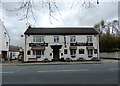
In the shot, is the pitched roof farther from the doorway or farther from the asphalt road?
the asphalt road

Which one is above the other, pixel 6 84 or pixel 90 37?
pixel 90 37

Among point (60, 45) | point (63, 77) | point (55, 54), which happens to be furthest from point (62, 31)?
point (63, 77)

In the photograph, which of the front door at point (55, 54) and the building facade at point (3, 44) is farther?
the building facade at point (3, 44)

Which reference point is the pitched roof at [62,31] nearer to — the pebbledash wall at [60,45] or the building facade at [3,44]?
the pebbledash wall at [60,45]

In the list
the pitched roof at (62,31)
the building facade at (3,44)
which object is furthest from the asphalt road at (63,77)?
the building facade at (3,44)

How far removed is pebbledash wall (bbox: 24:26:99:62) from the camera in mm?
45969

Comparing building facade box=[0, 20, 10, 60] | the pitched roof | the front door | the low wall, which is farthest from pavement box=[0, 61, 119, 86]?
building facade box=[0, 20, 10, 60]

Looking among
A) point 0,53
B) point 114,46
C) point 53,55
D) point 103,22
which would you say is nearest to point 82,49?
point 53,55

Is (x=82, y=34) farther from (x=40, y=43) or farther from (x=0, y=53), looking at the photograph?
(x=0, y=53)

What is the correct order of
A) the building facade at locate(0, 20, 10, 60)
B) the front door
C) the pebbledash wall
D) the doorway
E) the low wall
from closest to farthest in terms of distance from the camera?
the pebbledash wall < the doorway < the front door < the low wall < the building facade at locate(0, 20, 10, 60)

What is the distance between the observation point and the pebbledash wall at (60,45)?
4597 centimetres

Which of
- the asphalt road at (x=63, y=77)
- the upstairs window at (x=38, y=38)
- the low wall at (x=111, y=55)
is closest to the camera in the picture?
the asphalt road at (x=63, y=77)

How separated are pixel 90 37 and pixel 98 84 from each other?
3528 cm

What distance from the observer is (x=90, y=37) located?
47.3 metres
